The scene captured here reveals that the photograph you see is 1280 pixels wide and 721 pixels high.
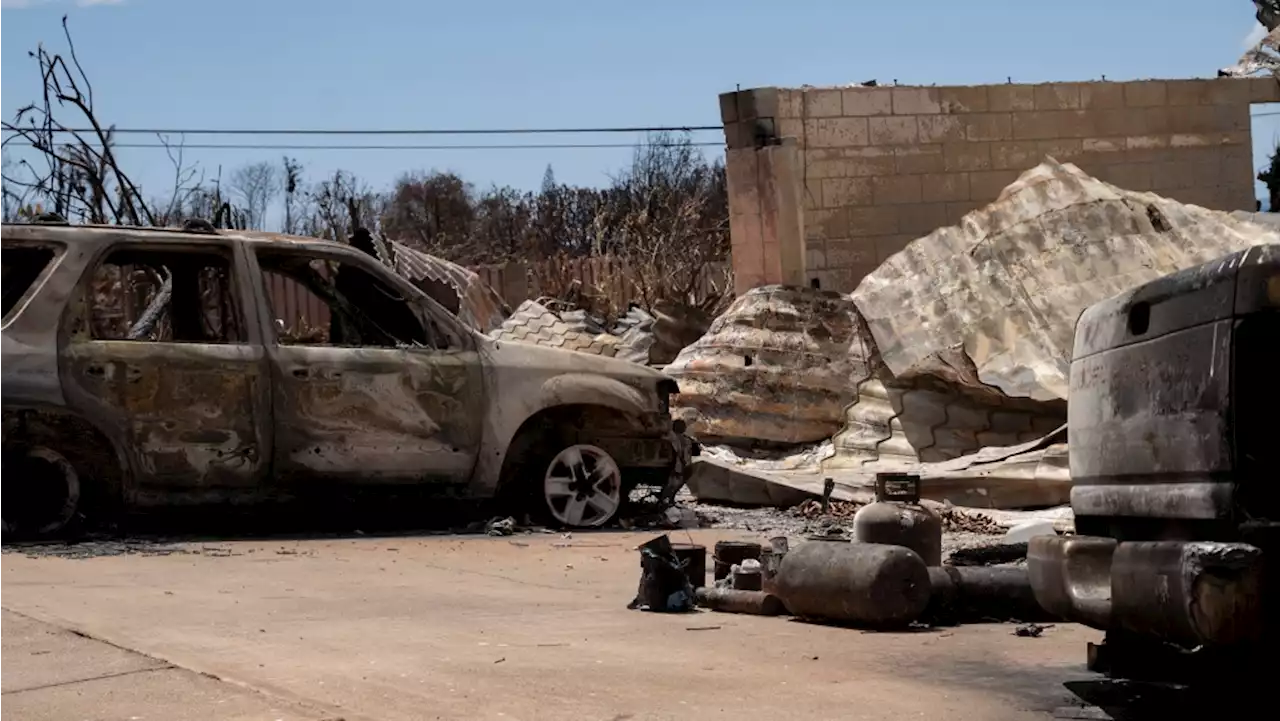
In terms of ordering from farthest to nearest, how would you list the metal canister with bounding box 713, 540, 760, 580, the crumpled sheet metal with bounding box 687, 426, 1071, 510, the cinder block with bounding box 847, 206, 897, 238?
the cinder block with bounding box 847, 206, 897, 238 → the crumpled sheet metal with bounding box 687, 426, 1071, 510 → the metal canister with bounding box 713, 540, 760, 580

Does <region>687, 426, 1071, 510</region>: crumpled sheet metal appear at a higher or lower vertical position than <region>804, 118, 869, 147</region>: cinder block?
lower

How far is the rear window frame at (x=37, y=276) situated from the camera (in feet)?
34.2

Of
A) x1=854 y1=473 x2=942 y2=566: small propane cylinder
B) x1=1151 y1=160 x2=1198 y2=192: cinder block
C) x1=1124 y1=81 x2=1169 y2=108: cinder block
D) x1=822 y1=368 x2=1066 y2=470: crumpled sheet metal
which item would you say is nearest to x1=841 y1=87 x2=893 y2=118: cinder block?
x1=1124 y1=81 x2=1169 y2=108: cinder block

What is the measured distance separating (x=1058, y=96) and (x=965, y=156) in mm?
1175

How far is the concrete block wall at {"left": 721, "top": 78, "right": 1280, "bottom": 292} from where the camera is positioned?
52.7ft

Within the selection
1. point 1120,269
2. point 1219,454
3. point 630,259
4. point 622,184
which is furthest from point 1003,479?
point 622,184

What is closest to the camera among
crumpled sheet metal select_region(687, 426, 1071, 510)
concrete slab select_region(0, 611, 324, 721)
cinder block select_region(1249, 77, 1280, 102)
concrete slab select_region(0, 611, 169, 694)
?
concrete slab select_region(0, 611, 324, 721)

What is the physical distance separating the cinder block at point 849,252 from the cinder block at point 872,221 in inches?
3.1

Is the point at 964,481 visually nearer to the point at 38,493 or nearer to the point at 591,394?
the point at 591,394

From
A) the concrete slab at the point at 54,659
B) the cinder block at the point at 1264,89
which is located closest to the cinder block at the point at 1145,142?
the cinder block at the point at 1264,89

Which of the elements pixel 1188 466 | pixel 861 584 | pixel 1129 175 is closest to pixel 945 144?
pixel 1129 175

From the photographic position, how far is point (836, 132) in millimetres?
16141

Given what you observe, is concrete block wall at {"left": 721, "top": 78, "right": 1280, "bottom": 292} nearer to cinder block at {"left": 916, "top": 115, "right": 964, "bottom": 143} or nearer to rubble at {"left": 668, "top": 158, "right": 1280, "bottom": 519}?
cinder block at {"left": 916, "top": 115, "right": 964, "bottom": 143}

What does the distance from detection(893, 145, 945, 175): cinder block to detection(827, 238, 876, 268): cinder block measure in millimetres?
771
